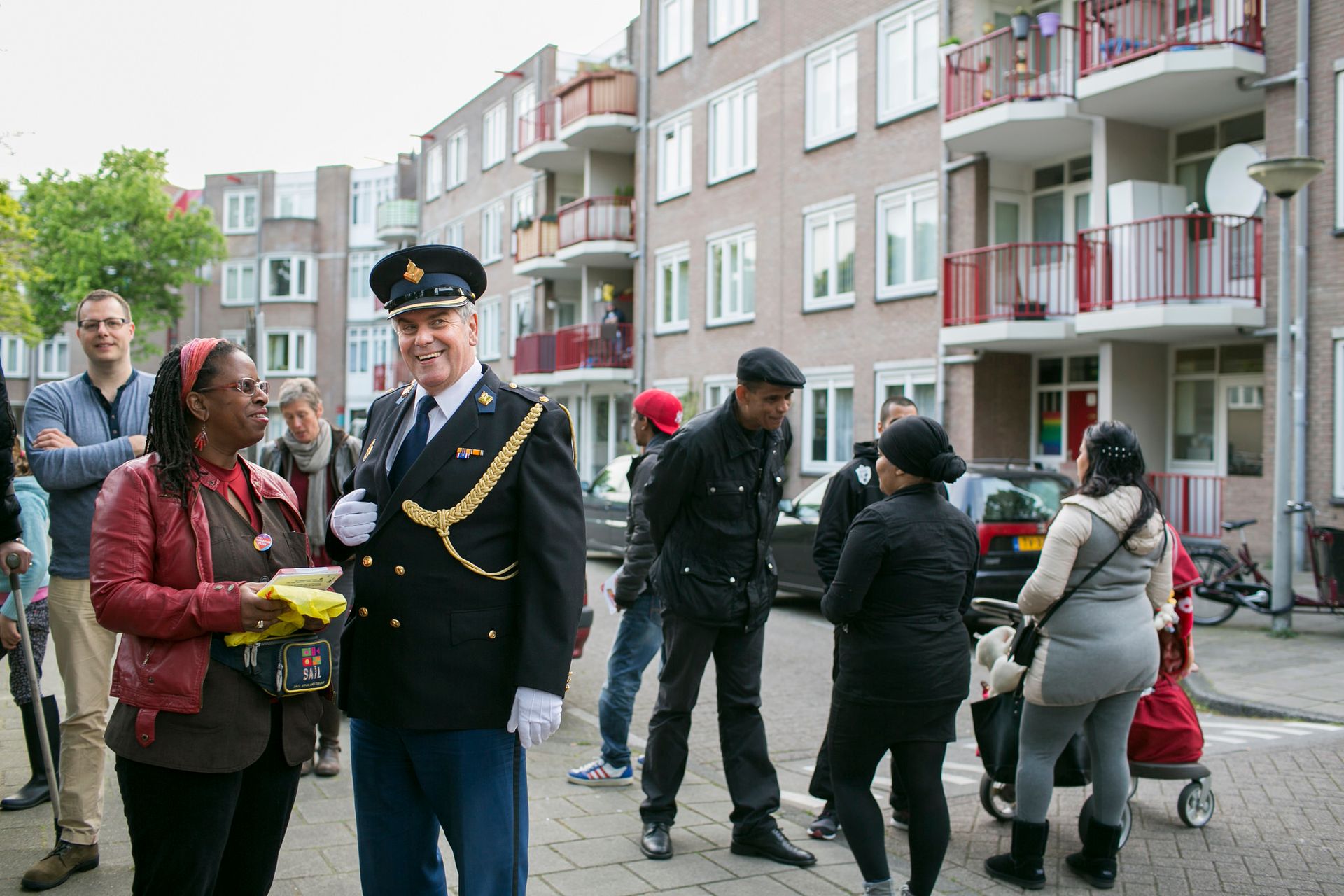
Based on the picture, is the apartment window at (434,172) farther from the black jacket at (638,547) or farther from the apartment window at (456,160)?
the black jacket at (638,547)

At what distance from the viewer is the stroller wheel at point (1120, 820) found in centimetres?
467

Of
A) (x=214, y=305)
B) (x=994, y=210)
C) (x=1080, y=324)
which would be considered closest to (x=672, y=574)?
(x=1080, y=324)

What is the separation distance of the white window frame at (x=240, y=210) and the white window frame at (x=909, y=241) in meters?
38.9

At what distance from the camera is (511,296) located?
3678cm

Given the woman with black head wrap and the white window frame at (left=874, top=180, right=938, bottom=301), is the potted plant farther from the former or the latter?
the woman with black head wrap

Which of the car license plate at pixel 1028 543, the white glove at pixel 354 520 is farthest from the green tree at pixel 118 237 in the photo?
the white glove at pixel 354 520

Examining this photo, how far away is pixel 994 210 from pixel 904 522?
15689 millimetres

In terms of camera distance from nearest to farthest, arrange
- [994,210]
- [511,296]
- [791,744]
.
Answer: [791,744]
[994,210]
[511,296]

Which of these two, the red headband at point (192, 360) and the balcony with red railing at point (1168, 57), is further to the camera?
the balcony with red railing at point (1168, 57)

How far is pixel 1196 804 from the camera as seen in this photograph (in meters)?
5.23

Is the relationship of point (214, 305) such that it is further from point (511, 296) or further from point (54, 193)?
point (511, 296)

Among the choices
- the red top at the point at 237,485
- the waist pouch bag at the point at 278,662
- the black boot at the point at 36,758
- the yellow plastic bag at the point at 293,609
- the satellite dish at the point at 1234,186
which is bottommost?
the black boot at the point at 36,758

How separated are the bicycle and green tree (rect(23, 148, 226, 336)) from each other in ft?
117

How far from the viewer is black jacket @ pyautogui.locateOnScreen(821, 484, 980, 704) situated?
4.11 metres
